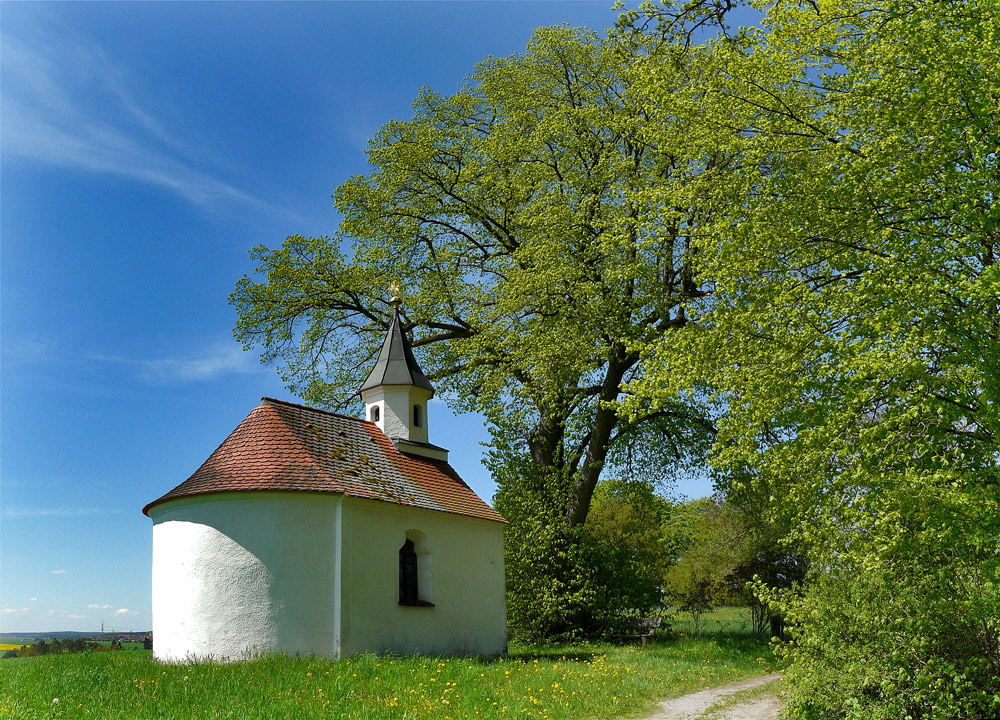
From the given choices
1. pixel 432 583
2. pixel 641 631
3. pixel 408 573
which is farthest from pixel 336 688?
pixel 641 631

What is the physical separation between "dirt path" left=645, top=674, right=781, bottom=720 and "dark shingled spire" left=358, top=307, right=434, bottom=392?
11.9m

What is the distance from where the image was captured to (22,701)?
8.76 metres

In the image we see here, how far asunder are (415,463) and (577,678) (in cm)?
865

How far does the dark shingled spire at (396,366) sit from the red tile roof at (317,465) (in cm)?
164

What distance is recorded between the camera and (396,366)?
2258 centimetres

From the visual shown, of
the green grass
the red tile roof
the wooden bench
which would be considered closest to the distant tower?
the red tile roof

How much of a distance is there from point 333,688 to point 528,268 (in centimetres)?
1336

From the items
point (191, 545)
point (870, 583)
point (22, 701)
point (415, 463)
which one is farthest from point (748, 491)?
point (22, 701)

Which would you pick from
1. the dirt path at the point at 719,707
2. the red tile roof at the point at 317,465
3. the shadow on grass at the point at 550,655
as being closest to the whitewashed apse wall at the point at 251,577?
the red tile roof at the point at 317,465

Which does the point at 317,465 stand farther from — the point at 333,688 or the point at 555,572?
the point at 555,572

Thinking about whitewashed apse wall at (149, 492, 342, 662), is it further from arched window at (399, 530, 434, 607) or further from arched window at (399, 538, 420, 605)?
arched window at (399, 530, 434, 607)

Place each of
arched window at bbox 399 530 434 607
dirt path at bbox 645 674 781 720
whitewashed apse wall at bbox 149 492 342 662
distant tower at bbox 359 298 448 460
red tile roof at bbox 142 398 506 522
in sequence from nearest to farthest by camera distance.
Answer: dirt path at bbox 645 674 781 720, whitewashed apse wall at bbox 149 492 342 662, red tile roof at bbox 142 398 506 522, arched window at bbox 399 530 434 607, distant tower at bbox 359 298 448 460

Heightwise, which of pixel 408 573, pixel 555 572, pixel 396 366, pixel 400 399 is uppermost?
pixel 396 366

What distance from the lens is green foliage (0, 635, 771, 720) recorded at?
30.0 ft
